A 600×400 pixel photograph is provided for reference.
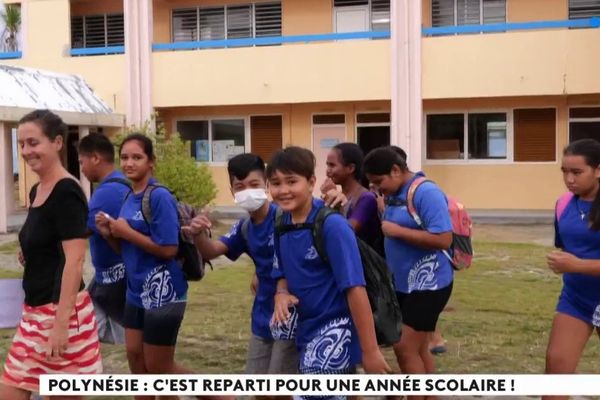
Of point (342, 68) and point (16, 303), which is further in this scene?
point (342, 68)

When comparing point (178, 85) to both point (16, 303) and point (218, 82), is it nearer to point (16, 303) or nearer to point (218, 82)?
point (218, 82)

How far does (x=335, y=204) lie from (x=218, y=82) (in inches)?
617

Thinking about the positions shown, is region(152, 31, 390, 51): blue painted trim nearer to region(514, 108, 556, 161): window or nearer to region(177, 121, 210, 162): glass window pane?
region(177, 121, 210, 162): glass window pane

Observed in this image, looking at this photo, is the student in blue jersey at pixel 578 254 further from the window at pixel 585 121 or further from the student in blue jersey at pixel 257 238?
the window at pixel 585 121

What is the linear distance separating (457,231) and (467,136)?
14284mm

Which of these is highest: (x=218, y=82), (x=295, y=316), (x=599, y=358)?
(x=218, y=82)

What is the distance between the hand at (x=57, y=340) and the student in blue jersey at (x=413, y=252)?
177 cm

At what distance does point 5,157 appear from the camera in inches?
613

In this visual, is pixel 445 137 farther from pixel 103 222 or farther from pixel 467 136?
pixel 103 222

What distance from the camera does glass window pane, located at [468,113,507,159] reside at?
18.7m

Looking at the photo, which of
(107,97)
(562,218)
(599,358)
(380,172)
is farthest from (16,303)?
(107,97)

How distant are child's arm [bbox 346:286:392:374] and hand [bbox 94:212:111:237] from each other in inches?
57.6

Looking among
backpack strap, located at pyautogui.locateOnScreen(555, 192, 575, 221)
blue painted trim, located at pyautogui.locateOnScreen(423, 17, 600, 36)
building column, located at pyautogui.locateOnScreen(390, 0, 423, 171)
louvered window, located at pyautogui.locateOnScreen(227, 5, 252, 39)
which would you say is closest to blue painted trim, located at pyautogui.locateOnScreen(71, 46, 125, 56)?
louvered window, located at pyautogui.locateOnScreen(227, 5, 252, 39)

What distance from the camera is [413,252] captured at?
14.2 feet
